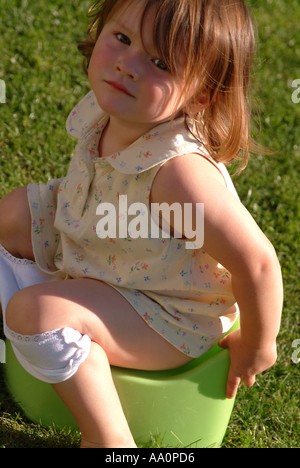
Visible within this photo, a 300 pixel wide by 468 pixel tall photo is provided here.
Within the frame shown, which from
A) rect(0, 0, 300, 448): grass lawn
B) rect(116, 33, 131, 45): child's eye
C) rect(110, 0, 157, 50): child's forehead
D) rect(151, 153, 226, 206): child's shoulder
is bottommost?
rect(0, 0, 300, 448): grass lawn

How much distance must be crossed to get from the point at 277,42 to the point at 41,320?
2.67m

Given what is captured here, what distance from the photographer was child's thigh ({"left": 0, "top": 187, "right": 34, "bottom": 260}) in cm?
158

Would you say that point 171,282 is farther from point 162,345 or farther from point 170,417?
point 170,417

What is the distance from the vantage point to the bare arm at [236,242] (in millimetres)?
1175

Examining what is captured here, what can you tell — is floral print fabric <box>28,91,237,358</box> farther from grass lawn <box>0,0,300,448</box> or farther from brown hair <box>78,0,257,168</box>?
grass lawn <box>0,0,300,448</box>

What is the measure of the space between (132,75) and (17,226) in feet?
2.08

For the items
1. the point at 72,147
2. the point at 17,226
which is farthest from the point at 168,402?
the point at 72,147

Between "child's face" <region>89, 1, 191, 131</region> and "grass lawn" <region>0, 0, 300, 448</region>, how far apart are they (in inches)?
17.2

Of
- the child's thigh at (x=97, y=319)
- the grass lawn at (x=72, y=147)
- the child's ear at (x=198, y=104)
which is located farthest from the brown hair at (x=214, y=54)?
the child's thigh at (x=97, y=319)

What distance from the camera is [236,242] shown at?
1.18 m

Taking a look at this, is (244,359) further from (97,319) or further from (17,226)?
(17,226)

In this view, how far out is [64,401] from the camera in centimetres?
127

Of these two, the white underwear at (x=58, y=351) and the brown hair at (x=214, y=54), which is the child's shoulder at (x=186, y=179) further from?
the white underwear at (x=58, y=351)

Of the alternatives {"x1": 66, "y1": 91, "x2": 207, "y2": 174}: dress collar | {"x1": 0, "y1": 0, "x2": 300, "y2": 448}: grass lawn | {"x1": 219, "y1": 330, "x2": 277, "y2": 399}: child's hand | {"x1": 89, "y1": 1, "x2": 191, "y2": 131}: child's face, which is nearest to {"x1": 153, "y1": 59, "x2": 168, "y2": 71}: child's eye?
{"x1": 89, "y1": 1, "x2": 191, "y2": 131}: child's face
